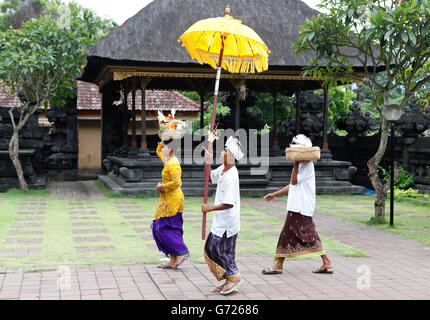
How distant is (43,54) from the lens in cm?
1352

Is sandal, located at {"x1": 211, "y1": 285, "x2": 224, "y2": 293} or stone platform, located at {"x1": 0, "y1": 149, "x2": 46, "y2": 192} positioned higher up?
stone platform, located at {"x1": 0, "y1": 149, "x2": 46, "y2": 192}

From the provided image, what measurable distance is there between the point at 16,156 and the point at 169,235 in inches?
355

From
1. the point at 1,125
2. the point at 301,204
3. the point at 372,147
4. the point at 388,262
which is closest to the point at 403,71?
the point at 388,262

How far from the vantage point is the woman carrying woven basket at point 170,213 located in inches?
253

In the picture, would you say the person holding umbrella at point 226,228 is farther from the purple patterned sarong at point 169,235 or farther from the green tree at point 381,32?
the green tree at point 381,32

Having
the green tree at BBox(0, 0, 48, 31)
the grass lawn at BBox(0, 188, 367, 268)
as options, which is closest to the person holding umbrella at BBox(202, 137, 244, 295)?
the grass lawn at BBox(0, 188, 367, 268)

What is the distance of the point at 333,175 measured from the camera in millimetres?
15891

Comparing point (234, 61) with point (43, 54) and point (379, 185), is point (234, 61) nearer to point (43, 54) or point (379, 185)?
point (379, 185)

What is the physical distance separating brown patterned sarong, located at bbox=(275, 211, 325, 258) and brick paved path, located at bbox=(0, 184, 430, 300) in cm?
28

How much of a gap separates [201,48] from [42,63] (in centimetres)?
741

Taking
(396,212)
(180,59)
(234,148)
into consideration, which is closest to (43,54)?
(180,59)

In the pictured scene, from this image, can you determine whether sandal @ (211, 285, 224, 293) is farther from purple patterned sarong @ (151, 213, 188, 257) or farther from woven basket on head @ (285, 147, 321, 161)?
woven basket on head @ (285, 147, 321, 161)

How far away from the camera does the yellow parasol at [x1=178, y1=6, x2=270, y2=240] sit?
21.4ft
